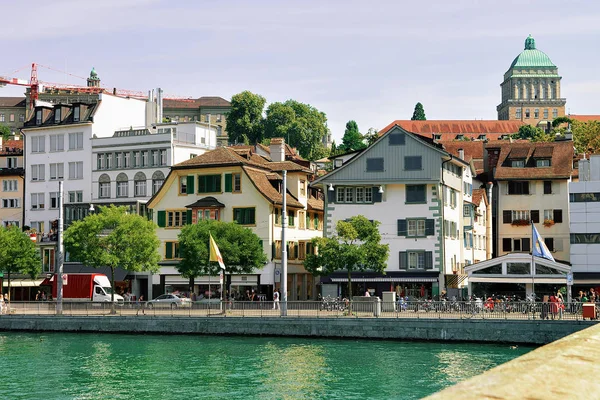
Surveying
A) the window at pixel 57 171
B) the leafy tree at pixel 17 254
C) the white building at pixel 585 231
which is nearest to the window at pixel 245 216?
the leafy tree at pixel 17 254

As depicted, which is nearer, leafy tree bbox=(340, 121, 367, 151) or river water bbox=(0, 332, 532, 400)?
river water bbox=(0, 332, 532, 400)

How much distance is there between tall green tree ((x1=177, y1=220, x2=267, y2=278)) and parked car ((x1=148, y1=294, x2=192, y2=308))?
6.76ft

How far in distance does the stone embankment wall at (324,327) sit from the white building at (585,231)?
22048 mm

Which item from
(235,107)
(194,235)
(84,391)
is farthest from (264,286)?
(235,107)

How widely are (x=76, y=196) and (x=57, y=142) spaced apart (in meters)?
6.41

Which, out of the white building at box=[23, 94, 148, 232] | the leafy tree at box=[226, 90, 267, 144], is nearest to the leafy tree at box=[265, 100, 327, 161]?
the leafy tree at box=[226, 90, 267, 144]

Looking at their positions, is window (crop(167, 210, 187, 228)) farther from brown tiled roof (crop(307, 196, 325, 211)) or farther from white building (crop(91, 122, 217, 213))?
brown tiled roof (crop(307, 196, 325, 211))

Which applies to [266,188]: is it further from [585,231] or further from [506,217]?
[585,231]

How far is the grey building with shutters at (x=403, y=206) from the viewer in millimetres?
66250

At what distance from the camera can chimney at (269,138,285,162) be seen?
8250 centimetres

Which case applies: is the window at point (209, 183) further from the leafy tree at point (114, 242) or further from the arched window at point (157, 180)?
the leafy tree at point (114, 242)

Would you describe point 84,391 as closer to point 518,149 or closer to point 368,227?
point 368,227

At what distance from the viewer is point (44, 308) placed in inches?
2359

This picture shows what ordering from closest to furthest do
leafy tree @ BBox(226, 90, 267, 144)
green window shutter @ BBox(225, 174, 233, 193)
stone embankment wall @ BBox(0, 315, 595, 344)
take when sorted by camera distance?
stone embankment wall @ BBox(0, 315, 595, 344), green window shutter @ BBox(225, 174, 233, 193), leafy tree @ BBox(226, 90, 267, 144)
